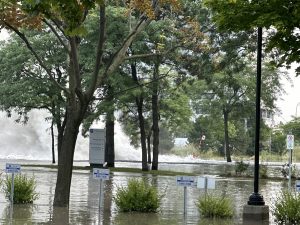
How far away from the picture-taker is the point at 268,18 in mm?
13258

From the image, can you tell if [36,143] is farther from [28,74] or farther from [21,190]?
[21,190]

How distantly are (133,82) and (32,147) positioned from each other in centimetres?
5744

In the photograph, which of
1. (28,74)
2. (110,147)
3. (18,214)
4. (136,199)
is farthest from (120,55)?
(110,147)

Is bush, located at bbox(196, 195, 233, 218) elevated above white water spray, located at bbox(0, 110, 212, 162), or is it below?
below

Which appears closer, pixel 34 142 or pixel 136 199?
pixel 136 199

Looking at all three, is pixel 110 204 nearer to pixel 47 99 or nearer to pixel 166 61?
pixel 166 61

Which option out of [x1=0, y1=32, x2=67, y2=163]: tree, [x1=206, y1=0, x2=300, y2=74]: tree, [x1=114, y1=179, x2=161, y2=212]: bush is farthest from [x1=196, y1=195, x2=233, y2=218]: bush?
[x1=0, y1=32, x2=67, y2=163]: tree

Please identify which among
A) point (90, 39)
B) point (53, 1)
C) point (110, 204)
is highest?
point (90, 39)

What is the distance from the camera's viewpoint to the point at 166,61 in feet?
127

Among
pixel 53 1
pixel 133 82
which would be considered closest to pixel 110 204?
pixel 53 1

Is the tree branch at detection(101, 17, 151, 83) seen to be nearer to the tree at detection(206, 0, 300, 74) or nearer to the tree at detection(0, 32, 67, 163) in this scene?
the tree at detection(206, 0, 300, 74)

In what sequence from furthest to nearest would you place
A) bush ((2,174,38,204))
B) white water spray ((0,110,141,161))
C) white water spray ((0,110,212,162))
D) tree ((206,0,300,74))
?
white water spray ((0,110,141,161)), white water spray ((0,110,212,162)), bush ((2,174,38,204)), tree ((206,0,300,74))

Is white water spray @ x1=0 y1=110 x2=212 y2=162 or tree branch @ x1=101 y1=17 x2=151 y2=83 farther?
white water spray @ x1=0 y1=110 x2=212 y2=162

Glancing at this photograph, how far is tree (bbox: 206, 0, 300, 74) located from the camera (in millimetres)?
13328
